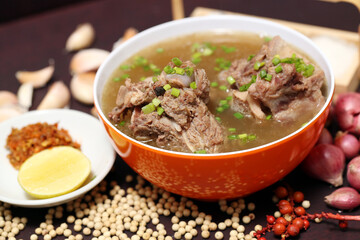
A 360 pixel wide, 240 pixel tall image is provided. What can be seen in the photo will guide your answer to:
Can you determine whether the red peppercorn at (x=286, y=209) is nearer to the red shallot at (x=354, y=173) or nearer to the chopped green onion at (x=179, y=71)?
the red shallot at (x=354, y=173)

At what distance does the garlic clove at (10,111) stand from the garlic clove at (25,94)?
0.24ft

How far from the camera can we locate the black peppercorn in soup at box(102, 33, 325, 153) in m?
2.51

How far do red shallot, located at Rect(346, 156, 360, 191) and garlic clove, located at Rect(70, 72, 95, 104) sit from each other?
2022 millimetres

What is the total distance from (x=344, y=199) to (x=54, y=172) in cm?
178

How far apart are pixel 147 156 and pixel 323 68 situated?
1.20 meters

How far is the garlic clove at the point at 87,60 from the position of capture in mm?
3967

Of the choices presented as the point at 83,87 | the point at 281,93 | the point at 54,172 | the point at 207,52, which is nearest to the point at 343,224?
the point at 281,93

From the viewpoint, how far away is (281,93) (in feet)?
8.38

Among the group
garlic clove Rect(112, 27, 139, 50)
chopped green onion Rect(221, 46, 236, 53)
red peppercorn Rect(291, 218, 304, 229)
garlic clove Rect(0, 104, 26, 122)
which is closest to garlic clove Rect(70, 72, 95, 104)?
garlic clove Rect(0, 104, 26, 122)

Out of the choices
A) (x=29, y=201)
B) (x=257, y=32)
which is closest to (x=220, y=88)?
(x=257, y=32)

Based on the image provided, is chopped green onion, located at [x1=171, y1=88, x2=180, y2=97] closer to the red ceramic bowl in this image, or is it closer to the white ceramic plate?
the red ceramic bowl

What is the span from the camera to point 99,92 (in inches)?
114

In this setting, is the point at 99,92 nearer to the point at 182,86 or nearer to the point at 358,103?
the point at 182,86

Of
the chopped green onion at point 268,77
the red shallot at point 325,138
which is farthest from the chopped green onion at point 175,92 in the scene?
the red shallot at point 325,138
